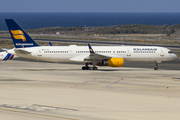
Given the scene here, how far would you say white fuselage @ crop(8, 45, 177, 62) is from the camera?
4859 centimetres

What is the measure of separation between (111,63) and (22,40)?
1463 centimetres

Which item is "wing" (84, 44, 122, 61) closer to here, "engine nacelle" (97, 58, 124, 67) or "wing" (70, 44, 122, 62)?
"wing" (70, 44, 122, 62)

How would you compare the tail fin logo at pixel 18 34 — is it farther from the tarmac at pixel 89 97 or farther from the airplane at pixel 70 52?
the tarmac at pixel 89 97

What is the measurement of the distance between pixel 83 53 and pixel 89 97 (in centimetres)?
2196

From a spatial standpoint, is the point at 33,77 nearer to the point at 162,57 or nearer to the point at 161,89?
the point at 161,89

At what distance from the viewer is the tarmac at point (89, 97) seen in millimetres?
21953

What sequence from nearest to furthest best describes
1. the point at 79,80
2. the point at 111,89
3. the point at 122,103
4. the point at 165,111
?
1. the point at 165,111
2. the point at 122,103
3. the point at 111,89
4. the point at 79,80

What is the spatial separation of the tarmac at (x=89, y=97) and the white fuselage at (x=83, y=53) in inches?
297

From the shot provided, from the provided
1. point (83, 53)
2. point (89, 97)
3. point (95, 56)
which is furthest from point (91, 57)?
point (89, 97)

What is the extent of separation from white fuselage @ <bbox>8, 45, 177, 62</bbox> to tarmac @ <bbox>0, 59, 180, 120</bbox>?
754 cm

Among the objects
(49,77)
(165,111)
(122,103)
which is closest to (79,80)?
(49,77)

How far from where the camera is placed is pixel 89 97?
28188mm

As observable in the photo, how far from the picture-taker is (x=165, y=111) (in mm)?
23297

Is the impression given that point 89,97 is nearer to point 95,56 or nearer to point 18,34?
point 95,56
